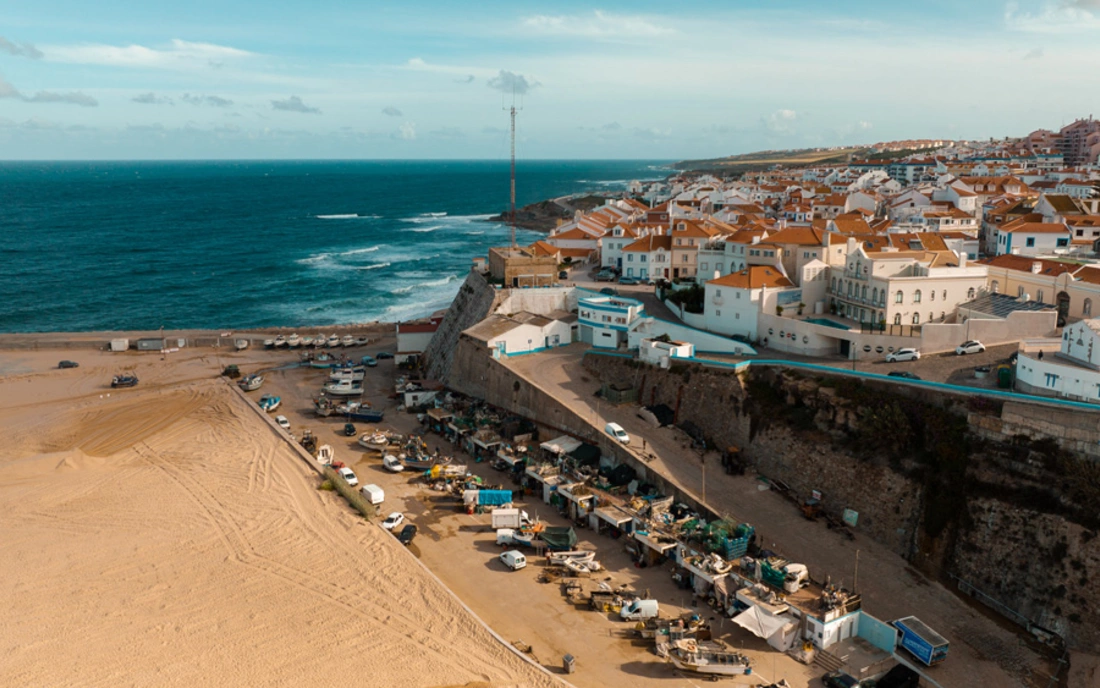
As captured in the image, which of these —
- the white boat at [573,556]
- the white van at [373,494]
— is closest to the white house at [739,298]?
the white boat at [573,556]

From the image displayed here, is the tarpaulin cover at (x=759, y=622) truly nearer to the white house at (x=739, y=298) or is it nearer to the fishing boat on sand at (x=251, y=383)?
the white house at (x=739, y=298)

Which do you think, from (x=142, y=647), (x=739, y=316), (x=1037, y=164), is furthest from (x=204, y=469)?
(x=1037, y=164)

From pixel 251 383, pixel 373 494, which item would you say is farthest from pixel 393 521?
pixel 251 383

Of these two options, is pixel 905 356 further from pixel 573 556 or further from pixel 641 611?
pixel 641 611

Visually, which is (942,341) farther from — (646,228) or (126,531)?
(126,531)

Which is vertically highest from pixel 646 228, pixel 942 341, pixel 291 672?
pixel 646 228

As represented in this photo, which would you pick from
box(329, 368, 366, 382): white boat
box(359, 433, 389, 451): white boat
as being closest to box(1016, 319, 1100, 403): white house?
box(359, 433, 389, 451): white boat
